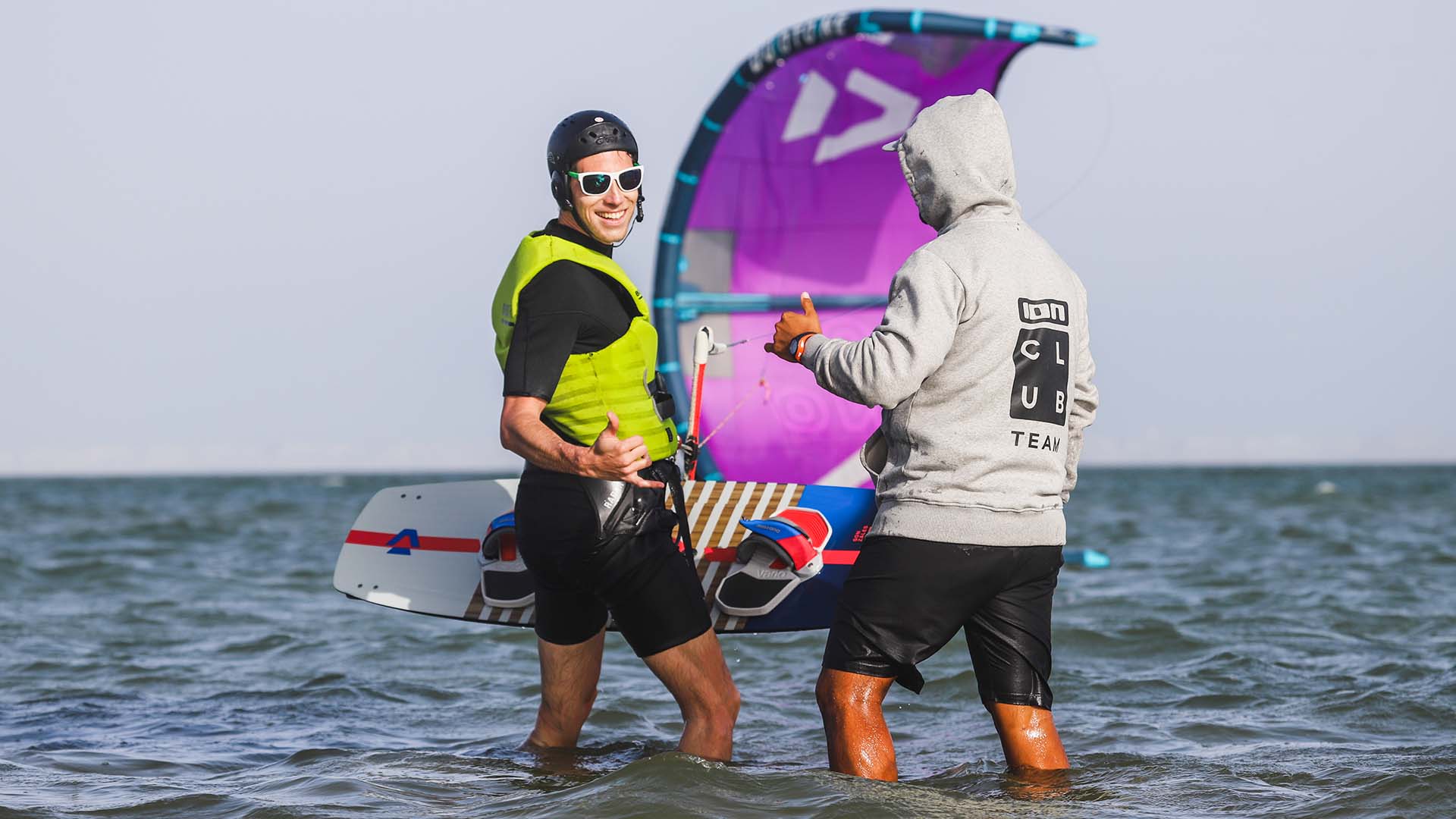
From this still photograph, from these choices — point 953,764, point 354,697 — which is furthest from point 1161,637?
point 354,697

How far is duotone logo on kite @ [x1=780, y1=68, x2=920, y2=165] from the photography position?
734cm

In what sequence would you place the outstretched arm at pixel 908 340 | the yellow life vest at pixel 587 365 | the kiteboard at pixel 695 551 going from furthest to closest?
the kiteboard at pixel 695 551
the yellow life vest at pixel 587 365
the outstretched arm at pixel 908 340

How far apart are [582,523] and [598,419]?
28 centimetres

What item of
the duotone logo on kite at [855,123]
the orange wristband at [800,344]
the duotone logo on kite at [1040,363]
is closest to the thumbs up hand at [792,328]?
the orange wristband at [800,344]

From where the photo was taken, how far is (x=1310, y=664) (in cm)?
658

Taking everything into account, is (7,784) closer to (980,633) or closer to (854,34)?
(980,633)

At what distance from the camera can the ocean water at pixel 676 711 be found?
360 cm

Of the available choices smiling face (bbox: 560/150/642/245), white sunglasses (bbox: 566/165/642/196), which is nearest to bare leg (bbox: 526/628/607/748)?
smiling face (bbox: 560/150/642/245)

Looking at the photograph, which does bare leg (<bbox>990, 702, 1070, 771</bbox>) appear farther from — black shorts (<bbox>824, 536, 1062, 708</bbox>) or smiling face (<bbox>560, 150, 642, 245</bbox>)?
smiling face (<bbox>560, 150, 642, 245</bbox>)

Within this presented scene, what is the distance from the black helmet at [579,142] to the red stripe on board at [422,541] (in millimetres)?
1860

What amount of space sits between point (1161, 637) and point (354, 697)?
447 cm

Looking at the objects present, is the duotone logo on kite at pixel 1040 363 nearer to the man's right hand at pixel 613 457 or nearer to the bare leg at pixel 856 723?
the bare leg at pixel 856 723

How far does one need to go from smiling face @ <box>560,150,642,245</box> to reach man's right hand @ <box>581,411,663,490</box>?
716 millimetres

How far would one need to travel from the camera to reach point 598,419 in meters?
3.46
